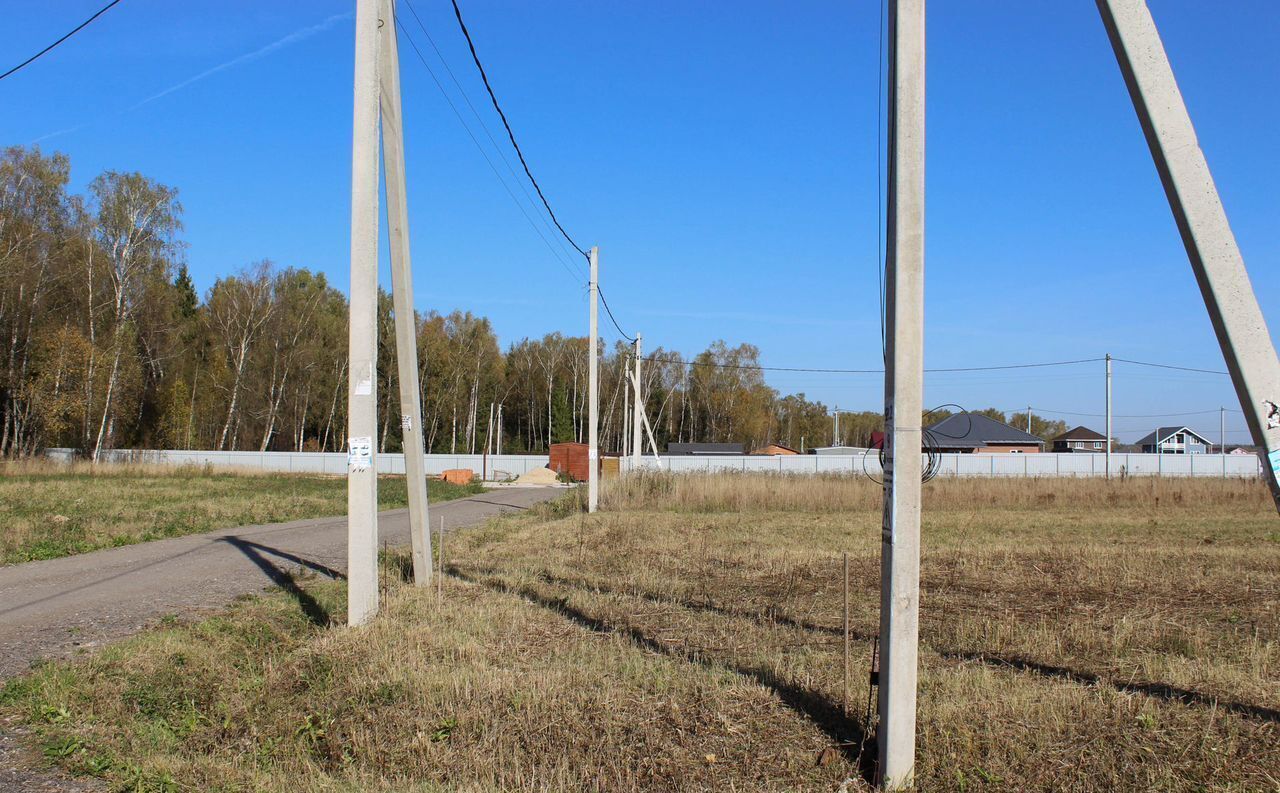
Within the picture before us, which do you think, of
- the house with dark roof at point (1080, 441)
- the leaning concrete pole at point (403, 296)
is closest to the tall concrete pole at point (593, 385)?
the leaning concrete pole at point (403, 296)

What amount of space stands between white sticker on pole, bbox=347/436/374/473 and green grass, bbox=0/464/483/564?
783cm

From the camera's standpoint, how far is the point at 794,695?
618 centimetres

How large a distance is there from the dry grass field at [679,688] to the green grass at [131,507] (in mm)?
6779

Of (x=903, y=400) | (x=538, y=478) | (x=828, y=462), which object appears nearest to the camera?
(x=903, y=400)

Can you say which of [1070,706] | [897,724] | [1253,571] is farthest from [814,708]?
[1253,571]

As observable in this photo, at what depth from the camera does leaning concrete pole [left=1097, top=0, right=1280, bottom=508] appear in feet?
13.7

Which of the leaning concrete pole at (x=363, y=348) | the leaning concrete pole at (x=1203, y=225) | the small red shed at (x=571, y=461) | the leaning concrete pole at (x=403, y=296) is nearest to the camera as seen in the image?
the leaning concrete pole at (x=1203, y=225)

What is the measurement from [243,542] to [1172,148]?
16.0 meters

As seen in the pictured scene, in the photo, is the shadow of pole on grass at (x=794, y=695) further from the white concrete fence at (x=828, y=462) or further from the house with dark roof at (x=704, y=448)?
the house with dark roof at (x=704, y=448)

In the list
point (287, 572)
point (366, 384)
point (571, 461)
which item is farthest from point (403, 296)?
point (571, 461)

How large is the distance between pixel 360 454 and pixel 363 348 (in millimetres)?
976

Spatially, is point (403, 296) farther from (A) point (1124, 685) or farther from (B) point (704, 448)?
(B) point (704, 448)

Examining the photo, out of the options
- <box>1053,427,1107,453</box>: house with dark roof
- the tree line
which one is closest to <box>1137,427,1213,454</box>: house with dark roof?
<box>1053,427,1107,453</box>: house with dark roof

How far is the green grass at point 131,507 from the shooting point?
15.4 m
